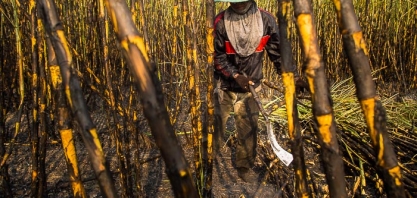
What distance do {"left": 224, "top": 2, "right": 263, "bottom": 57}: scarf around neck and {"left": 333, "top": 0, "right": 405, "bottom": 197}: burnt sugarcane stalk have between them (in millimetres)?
1614

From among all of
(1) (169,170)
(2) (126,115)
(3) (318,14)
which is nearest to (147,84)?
(1) (169,170)

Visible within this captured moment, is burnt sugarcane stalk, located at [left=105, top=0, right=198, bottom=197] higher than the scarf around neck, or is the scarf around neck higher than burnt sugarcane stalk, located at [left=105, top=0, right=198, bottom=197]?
the scarf around neck

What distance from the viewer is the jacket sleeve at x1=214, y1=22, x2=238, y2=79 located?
2.20 metres

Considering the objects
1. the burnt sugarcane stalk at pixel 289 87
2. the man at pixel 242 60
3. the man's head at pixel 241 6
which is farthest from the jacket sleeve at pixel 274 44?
the burnt sugarcane stalk at pixel 289 87

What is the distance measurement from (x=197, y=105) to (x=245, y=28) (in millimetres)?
609

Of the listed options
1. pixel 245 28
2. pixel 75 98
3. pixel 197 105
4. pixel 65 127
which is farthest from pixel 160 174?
pixel 75 98

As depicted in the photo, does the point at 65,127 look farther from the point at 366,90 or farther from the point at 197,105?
the point at 197,105

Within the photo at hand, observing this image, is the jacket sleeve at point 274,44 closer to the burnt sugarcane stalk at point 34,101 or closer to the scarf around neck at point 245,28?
the scarf around neck at point 245,28

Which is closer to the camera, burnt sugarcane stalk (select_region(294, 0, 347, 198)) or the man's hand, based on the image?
burnt sugarcane stalk (select_region(294, 0, 347, 198))

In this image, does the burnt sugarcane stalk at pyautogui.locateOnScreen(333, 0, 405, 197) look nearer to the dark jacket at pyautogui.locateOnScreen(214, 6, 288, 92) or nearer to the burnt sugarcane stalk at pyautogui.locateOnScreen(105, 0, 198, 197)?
the burnt sugarcane stalk at pyautogui.locateOnScreen(105, 0, 198, 197)

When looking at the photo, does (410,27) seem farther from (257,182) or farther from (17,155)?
(17,155)


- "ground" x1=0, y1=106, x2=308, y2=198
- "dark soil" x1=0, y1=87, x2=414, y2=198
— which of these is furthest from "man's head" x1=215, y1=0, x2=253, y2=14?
"ground" x1=0, y1=106, x2=308, y2=198

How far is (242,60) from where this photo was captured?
2.25 metres

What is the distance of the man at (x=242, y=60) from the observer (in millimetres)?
2151
